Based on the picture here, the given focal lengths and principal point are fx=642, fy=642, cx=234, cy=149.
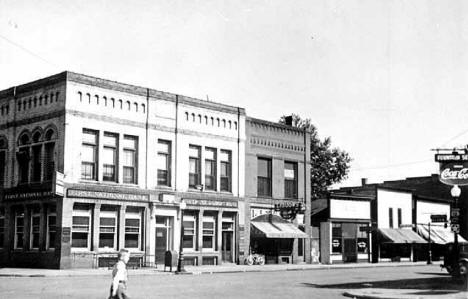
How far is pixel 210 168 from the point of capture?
42.2 meters

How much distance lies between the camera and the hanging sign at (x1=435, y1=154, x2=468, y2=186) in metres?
24.0

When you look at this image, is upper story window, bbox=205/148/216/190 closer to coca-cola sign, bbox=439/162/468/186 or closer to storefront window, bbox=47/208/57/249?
storefront window, bbox=47/208/57/249

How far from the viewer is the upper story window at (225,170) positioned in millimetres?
42750

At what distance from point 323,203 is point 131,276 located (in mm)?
26949

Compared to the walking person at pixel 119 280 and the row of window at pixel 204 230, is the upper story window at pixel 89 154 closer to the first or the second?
the row of window at pixel 204 230

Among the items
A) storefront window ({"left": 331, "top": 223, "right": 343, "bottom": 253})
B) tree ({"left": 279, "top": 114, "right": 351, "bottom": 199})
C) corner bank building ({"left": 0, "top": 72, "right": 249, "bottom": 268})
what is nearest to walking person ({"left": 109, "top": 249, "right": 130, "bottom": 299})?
corner bank building ({"left": 0, "top": 72, "right": 249, "bottom": 268})

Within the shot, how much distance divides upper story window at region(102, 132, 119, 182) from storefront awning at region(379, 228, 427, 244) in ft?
85.6

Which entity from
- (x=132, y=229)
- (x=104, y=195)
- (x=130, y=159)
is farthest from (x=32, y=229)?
(x=130, y=159)

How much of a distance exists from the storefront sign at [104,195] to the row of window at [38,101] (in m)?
5.24

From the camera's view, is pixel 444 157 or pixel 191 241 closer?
pixel 444 157

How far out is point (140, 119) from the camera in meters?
37.8

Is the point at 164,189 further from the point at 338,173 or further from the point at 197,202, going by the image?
the point at 338,173

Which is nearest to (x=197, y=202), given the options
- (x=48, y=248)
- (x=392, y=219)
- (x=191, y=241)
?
(x=191, y=241)

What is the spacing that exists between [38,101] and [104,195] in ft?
21.6
